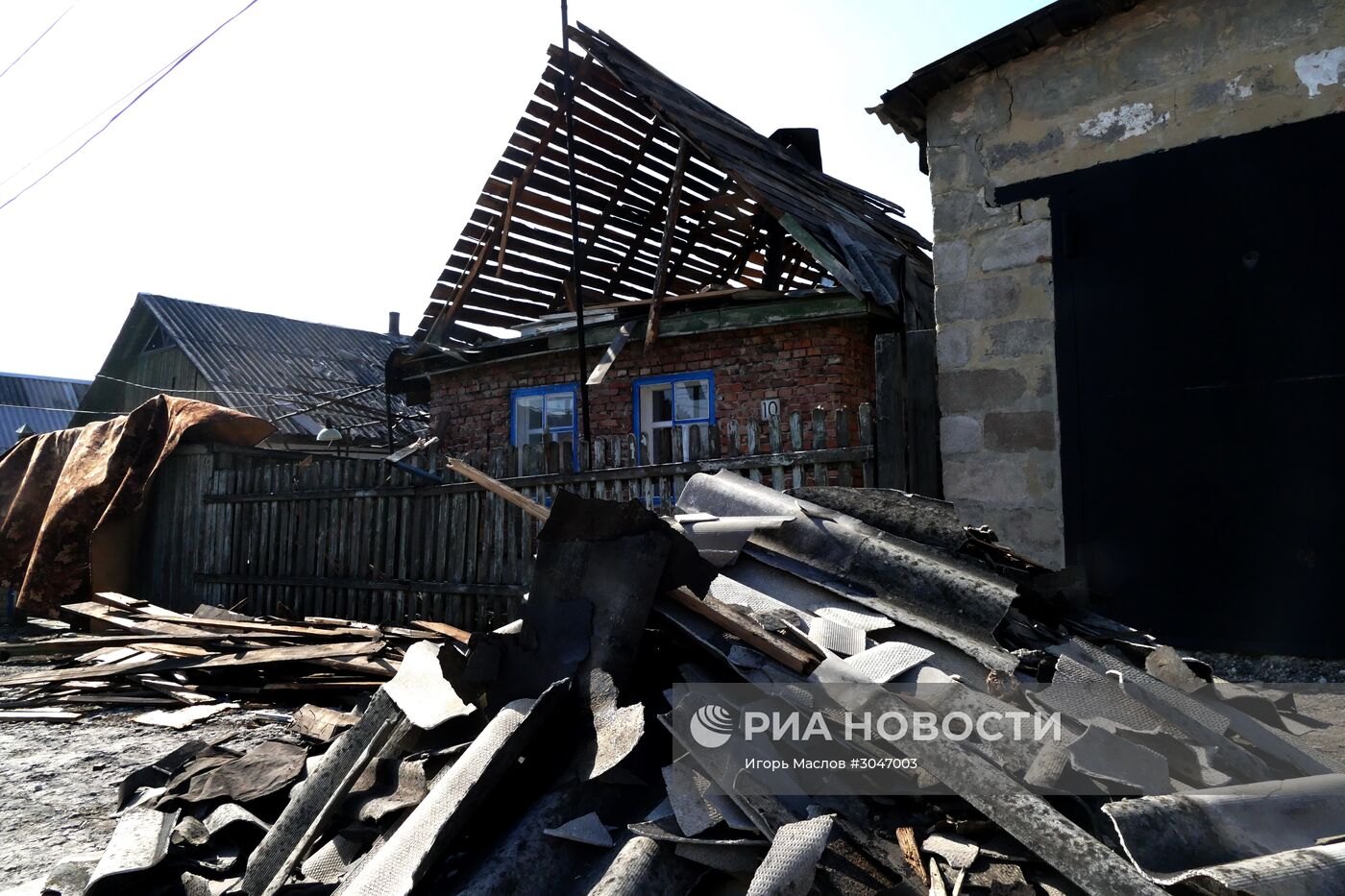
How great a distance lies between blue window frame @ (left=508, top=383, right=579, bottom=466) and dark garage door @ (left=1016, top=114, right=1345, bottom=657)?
662 cm

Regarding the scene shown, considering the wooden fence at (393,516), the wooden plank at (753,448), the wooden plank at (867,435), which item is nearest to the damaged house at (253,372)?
the wooden fence at (393,516)

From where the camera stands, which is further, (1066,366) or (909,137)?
(909,137)

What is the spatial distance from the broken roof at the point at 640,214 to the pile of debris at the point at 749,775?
19.8ft

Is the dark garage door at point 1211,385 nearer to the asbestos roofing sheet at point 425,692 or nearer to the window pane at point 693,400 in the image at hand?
the asbestos roofing sheet at point 425,692

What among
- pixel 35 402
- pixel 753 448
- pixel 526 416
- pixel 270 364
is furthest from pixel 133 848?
pixel 35 402

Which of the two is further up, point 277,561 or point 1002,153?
point 1002,153

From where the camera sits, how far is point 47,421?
29281 millimetres

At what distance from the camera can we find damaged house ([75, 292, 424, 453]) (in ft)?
62.5

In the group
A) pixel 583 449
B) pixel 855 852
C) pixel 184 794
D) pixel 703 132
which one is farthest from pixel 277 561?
pixel 855 852

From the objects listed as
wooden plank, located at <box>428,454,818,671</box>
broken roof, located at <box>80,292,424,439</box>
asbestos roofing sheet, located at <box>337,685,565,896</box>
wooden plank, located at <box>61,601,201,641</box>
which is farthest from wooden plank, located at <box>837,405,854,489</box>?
broken roof, located at <box>80,292,424,439</box>

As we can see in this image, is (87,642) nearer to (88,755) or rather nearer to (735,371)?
(88,755)

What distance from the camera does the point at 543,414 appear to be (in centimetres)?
1109

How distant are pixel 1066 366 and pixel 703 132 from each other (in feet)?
18.6

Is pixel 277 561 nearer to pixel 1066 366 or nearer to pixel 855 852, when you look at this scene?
pixel 1066 366
